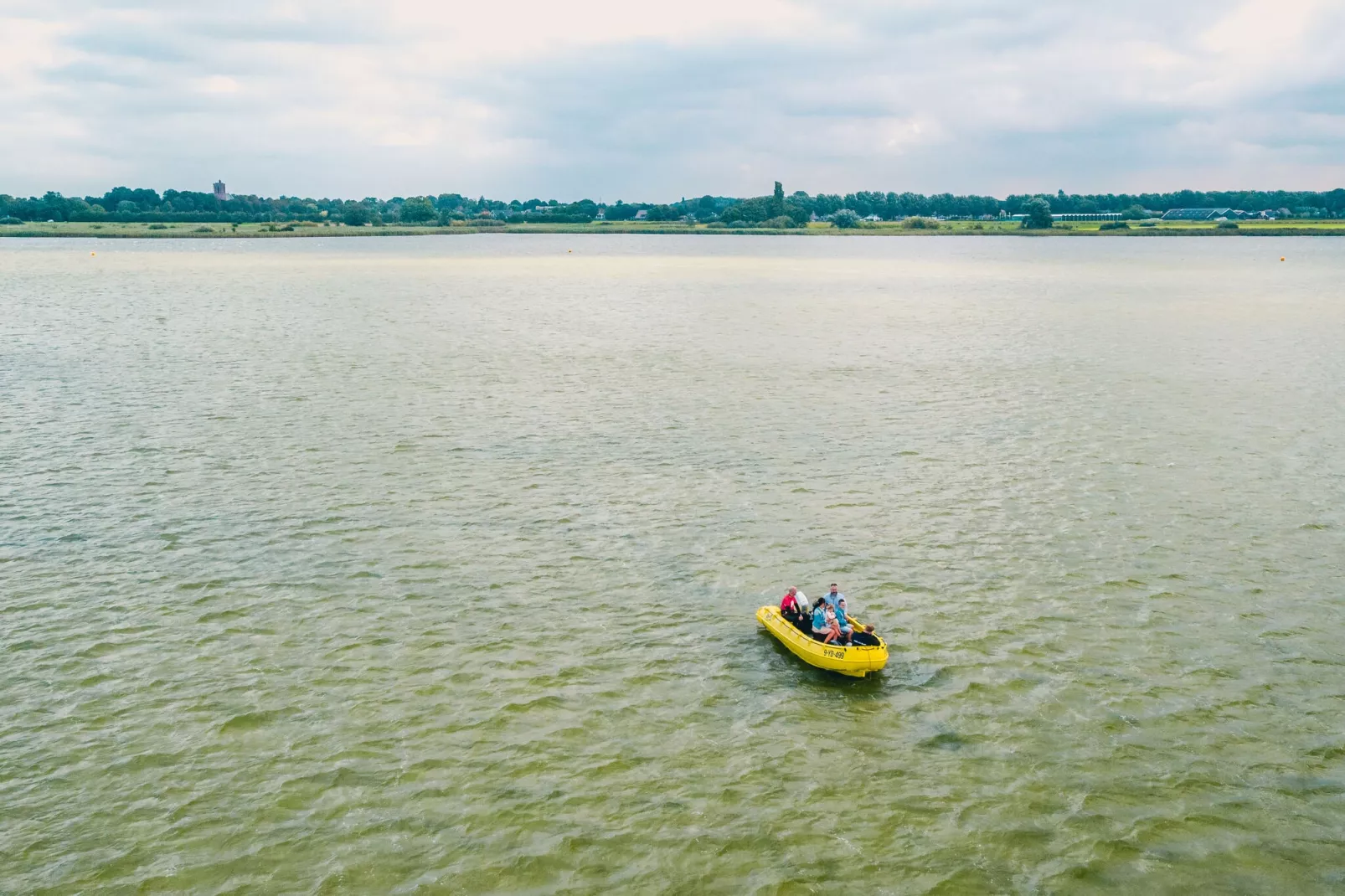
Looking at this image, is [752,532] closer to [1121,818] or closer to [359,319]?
[1121,818]

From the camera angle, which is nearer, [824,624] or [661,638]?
[824,624]

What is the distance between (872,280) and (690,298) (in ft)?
166

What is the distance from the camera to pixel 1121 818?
22391 millimetres

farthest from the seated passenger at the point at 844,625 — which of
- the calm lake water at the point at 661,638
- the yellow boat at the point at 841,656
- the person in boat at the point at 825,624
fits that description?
the calm lake water at the point at 661,638

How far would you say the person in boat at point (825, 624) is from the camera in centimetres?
2855

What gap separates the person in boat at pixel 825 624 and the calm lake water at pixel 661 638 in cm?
136

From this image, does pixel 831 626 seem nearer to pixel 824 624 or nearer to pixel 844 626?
pixel 824 624

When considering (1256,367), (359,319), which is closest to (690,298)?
(359,319)

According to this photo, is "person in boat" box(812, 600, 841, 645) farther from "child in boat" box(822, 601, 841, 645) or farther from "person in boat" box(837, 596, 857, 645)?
"person in boat" box(837, 596, 857, 645)

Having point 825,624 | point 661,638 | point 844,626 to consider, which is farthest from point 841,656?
point 661,638

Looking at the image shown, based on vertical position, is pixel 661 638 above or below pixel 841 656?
below

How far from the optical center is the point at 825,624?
94.5 ft

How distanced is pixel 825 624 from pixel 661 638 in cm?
517

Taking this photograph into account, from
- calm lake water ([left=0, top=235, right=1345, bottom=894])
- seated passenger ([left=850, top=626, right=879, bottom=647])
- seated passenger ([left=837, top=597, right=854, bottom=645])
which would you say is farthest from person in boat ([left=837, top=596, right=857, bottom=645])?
calm lake water ([left=0, top=235, right=1345, bottom=894])
